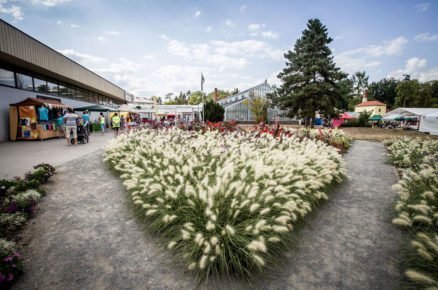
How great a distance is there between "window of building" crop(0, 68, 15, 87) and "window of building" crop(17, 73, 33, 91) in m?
0.53

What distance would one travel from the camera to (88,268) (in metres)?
2.54

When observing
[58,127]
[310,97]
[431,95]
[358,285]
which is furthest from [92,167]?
[431,95]

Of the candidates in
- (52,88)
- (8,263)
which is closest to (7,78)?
(52,88)

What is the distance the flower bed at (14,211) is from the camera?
2.27 meters

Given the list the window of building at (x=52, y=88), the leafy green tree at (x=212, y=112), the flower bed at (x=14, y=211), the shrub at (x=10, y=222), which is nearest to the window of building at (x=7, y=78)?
the window of building at (x=52, y=88)

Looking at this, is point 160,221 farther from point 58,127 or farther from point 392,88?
point 392,88

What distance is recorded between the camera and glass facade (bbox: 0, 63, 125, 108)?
13.0m

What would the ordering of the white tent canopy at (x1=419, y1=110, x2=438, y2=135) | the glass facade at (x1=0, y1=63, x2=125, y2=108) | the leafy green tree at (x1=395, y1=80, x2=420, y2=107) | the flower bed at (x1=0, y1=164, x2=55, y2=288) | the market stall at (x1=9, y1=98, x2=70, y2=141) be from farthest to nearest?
1. the leafy green tree at (x1=395, y1=80, x2=420, y2=107)
2. the white tent canopy at (x1=419, y1=110, x2=438, y2=135)
3. the glass facade at (x1=0, y1=63, x2=125, y2=108)
4. the market stall at (x1=9, y1=98, x2=70, y2=141)
5. the flower bed at (x1=0, y1=164, x2=55, y2=288)

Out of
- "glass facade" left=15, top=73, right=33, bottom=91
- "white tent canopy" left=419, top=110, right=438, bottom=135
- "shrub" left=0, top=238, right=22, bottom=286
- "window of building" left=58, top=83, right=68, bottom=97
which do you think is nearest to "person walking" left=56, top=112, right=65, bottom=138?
"glass facade" left=15, top=73, right=33, bottom=91

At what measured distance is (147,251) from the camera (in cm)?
288

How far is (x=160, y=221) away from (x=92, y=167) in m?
4.51

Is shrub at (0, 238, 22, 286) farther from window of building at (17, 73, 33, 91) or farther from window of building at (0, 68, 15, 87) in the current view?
window of building at (17, 73, 33, 91)

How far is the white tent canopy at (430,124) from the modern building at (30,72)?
1654 inches

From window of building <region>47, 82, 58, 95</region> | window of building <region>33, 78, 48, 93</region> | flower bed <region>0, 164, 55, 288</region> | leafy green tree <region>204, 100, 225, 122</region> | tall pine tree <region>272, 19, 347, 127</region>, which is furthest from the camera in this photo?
leafy green tree <region>204, 100, 225, 122</region>
